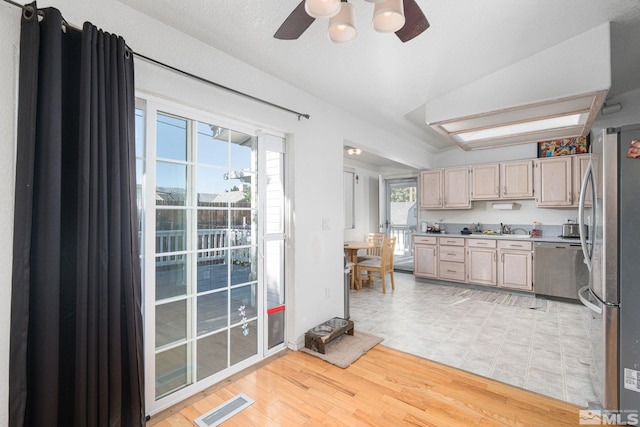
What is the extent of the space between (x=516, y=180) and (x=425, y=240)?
188 centimetres

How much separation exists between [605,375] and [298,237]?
2.47 metres

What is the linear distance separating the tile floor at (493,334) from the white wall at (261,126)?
870 millimetres

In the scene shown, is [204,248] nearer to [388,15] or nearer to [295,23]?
[295,23]

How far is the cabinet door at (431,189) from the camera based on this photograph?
238 inches

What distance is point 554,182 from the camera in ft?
15.9

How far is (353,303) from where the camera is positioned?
14.8ft

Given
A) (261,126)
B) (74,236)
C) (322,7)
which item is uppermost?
(322,7)

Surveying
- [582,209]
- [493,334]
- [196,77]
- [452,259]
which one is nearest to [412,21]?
[196,77]

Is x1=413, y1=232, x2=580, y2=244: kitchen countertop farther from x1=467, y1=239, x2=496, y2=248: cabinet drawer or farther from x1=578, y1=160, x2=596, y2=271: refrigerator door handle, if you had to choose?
x1=578, y1=160, x2=596, y2=271: refrigerator door handle

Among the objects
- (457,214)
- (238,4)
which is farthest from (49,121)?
(457,214)

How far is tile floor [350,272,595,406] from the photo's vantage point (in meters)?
2.49

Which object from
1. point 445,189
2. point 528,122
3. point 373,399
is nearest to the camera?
point 373,399

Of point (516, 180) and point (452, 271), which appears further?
point (452, 271)

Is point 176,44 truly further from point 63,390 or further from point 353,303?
point 353,303
